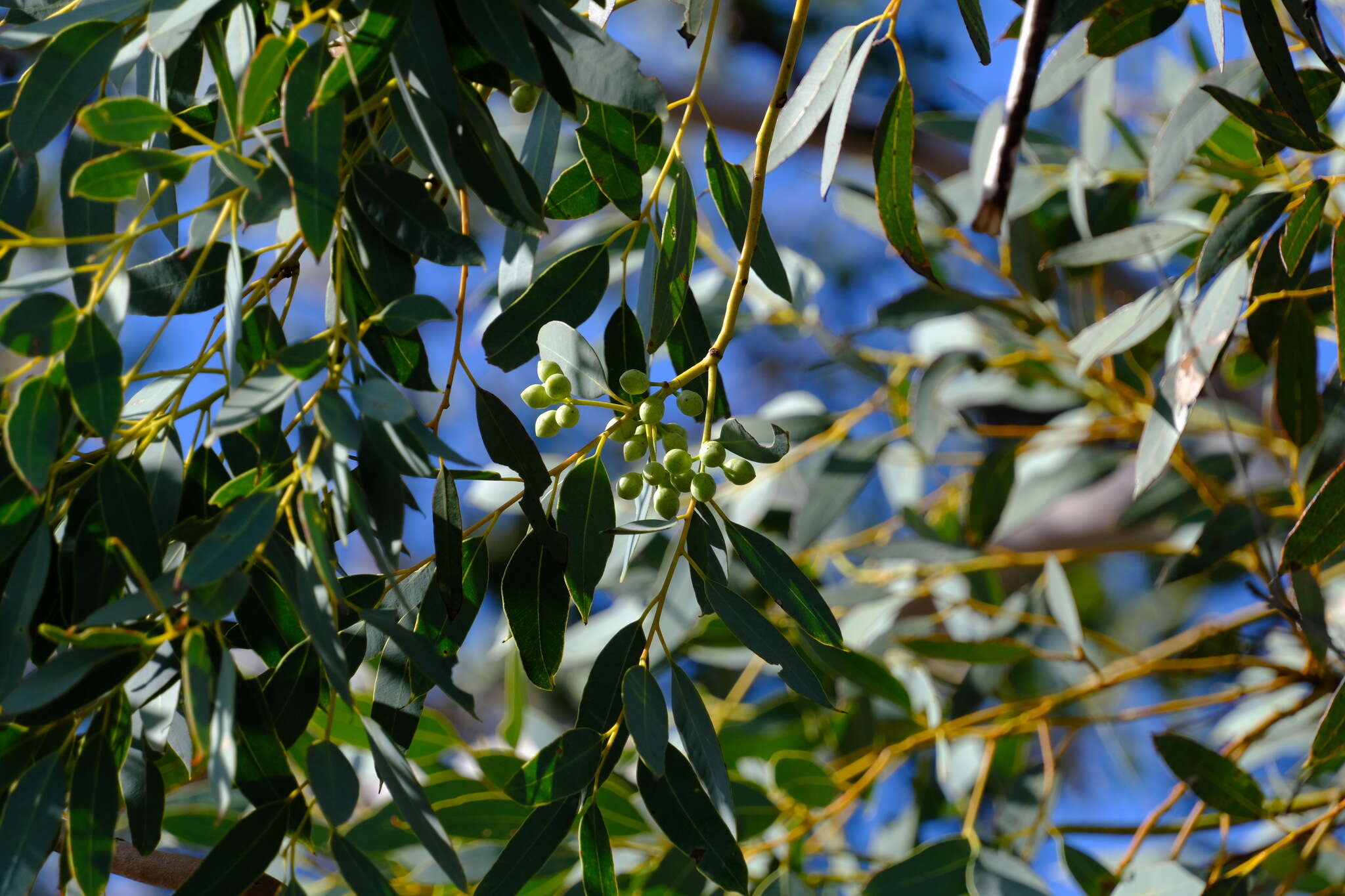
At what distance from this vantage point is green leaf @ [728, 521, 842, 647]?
0.56m

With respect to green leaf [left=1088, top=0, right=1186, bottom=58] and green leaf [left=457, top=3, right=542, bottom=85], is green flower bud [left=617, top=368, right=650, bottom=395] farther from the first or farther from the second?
green leaf [left=1088, top=0, right=1186, bottom=58]

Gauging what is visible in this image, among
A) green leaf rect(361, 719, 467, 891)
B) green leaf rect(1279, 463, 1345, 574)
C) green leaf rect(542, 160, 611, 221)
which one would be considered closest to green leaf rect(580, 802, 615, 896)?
green leaf rect(361, 719, 467, 891)

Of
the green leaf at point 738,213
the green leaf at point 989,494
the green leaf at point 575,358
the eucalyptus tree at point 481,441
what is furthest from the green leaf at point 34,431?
the green leaf at point 989,494

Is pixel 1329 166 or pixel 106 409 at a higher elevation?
pixel 1329 166

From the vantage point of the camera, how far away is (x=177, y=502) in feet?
1.68

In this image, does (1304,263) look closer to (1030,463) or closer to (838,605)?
(838,605)

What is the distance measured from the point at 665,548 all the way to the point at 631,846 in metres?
0.31

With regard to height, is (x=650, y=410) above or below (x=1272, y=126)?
below

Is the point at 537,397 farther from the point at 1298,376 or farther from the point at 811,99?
the point at 1298,376

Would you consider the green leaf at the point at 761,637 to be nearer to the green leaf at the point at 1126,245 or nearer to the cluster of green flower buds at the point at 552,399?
the cluster of green flower buds at the point at 552,399

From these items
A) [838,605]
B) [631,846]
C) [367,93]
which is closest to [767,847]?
[631,846]

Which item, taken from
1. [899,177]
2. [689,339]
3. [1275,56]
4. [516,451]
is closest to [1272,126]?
[1275,56]

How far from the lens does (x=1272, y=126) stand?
0.62 metres

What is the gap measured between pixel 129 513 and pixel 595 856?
0.27 meters
